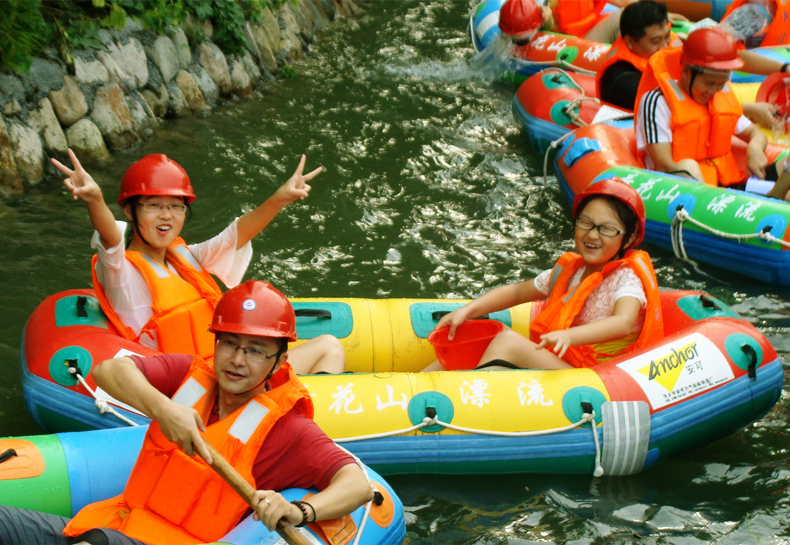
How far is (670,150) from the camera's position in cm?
567

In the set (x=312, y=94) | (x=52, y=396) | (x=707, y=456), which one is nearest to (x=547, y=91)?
(x=312, y=94)

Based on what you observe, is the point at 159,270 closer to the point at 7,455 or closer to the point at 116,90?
the point at 7,455

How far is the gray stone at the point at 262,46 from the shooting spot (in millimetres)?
8453

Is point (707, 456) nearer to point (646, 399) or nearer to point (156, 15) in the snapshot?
point (646, 399)

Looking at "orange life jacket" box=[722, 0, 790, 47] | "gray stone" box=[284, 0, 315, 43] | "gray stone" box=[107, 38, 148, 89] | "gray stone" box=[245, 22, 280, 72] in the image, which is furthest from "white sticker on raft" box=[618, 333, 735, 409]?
"gray stone" box=[284, 0, 315, 43]

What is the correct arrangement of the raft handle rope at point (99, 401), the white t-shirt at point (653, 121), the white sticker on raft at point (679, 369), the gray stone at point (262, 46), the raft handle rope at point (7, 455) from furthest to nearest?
the gray stone at point (262, 46) < the white t-shirt at point (653, 121) < the white sticker on raft at point (679, 369) < the raft handle rope at point (99, 401) < the raft handle rope at point (7, 455)

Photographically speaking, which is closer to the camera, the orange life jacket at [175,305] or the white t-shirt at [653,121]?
the orange life jacket at [175,305]

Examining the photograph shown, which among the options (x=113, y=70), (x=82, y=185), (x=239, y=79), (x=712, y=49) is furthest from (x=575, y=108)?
(x=82, y=185)

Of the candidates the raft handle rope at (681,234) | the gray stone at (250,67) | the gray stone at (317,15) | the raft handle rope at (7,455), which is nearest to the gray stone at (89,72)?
the gray stone at (250,67)

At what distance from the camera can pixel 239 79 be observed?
7.97 m

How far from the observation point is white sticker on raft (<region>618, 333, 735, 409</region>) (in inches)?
139

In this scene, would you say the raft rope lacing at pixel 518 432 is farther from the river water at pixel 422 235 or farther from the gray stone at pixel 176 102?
the gray stone at pixel 176 102

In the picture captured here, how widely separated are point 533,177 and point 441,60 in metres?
3.23

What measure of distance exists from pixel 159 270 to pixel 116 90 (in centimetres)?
355
